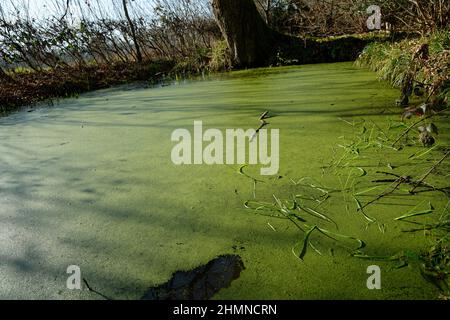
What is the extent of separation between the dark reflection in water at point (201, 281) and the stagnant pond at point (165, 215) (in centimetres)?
2

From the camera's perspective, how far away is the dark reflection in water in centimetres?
87

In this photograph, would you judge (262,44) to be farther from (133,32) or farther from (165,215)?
(165,215)

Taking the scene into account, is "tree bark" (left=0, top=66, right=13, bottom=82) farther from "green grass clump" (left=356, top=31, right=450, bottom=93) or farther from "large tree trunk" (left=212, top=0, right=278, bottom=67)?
"green grass clump" (left=356, top=31, right=450, bottom=93)

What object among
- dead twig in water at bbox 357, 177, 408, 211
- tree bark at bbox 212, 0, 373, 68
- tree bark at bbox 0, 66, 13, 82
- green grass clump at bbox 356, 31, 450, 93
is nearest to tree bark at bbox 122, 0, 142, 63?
tree bark at bbox 212, 0, 373, 68

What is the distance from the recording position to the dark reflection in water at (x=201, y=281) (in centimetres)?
87

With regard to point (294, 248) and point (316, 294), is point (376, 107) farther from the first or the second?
point (316, 294)

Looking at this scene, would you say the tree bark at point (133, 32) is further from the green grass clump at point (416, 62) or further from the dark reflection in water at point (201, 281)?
the dark reflection in water at point (201, 281)

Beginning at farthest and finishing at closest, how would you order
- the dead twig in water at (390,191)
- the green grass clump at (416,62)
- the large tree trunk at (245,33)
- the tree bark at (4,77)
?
the large tree trunk at (245,33) → the tree bark at (4,77) → the green grass clump at (416,62) → the dead twig in water at (390,191)

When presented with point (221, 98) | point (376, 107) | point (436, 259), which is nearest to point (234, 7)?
point (221, 98)

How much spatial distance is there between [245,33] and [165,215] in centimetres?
495

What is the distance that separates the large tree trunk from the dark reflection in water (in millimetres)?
5134

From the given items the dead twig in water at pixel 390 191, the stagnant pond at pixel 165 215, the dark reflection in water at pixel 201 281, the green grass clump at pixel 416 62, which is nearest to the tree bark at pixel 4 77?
the stagnant pond at pixel 165 215

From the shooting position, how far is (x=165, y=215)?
125 centimetres

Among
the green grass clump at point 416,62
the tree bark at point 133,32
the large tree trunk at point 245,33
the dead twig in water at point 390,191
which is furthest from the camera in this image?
the tree bark at point 133,32
